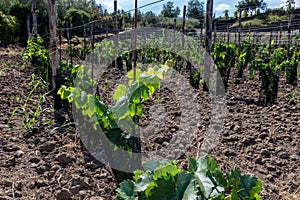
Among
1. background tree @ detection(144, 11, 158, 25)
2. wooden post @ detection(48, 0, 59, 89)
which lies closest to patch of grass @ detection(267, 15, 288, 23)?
background tree @ detection(144, 11, 158, 25)

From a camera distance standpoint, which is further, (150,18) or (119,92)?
(150,18)

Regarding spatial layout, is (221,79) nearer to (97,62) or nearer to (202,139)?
(202,139)

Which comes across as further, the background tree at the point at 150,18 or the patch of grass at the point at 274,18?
the patch of grass at the point at 274,18

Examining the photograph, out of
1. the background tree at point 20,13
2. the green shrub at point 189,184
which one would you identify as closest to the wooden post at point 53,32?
the green shrub at point 189,184

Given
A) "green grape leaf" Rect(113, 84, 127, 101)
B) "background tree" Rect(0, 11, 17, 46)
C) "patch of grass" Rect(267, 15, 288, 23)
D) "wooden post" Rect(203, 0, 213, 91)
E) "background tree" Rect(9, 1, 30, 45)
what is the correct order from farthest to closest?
"patch of grass" Rect(267, 15, 288, 23)
"background tree" Rect(9, 1, 30, 45)
"background tree" Rect(0, 11, 17, 46)
"wooden post" Rect(203, 0, 213, 91)
"green grape leaf" Rect(113, 84, 127, 101)

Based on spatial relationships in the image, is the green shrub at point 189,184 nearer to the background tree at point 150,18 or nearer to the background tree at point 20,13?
the background tree at point 20,13

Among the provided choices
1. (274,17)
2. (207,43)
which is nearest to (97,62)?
(207,43)

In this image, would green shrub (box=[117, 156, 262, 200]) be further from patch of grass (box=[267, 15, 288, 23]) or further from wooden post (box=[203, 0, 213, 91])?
patch of grass (box=[267, 15, 288, 23])

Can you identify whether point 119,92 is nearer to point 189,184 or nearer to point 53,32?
point 189,184

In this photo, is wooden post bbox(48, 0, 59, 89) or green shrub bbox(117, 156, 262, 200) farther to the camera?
wooden post bbox(48, 0, 59, 89)

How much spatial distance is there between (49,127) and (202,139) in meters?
1.89

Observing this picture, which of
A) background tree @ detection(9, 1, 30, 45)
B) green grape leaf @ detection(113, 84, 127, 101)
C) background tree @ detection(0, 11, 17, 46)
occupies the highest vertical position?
background tree @ detection(9, 1, 30, 45)

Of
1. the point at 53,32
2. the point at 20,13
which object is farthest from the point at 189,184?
the point at 20,13

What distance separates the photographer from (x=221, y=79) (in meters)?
7.19
